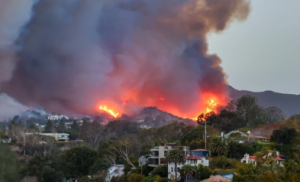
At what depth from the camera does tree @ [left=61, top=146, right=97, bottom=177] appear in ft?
185

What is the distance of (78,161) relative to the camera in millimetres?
57875

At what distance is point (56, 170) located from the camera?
59.1 m

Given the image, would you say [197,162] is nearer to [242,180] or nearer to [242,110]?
[242,180]

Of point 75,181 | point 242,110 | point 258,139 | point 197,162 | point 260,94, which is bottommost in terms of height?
point 75,181

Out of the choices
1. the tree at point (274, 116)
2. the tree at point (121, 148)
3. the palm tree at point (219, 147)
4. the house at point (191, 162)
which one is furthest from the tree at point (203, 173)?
the tree at point (274, 116)

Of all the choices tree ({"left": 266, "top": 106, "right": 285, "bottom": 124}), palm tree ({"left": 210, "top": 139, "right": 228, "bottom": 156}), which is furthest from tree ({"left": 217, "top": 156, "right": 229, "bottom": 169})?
tree ({"left": 266, "top": 106, "right": 285, "bottom": 124})

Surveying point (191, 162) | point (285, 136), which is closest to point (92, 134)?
point (191, 162)

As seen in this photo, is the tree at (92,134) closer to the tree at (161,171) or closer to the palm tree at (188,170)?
the tree at (161,171)

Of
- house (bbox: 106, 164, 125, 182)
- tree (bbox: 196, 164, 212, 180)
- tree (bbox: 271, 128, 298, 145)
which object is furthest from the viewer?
house (bbox: 106, 164, 125, 182)

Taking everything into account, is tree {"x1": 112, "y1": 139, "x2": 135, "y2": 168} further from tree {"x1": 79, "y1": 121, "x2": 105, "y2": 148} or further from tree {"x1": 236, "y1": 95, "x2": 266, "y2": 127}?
tree {"x1": 79, "y1": 121, "x2": 105, "y2": 148}

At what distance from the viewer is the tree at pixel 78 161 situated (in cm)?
5644

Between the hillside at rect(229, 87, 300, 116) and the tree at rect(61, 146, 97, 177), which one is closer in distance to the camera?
the tree at rect(61, 146, 97, 177)

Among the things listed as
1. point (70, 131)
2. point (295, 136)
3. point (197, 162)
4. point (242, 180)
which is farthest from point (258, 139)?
point (70, 131)

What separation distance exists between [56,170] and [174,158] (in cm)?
2678
